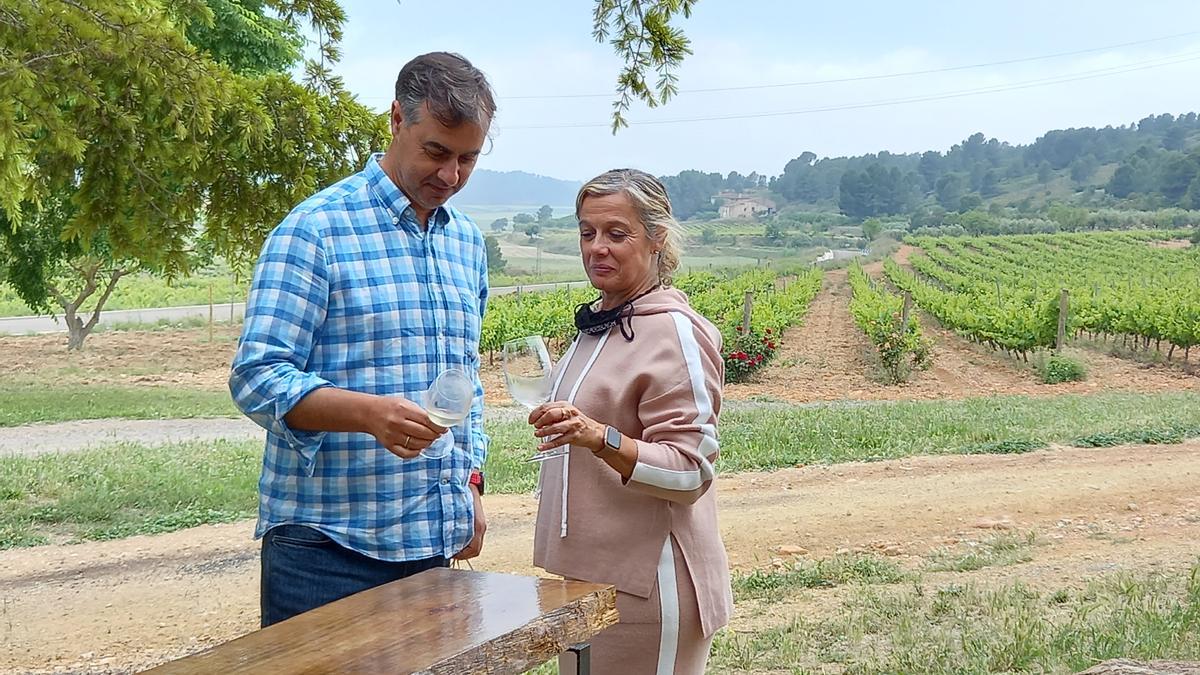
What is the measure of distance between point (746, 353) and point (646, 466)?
52.3ft

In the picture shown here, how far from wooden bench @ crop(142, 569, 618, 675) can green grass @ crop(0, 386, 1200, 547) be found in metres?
4.05

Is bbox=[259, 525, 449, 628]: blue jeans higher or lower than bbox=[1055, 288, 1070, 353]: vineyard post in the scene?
higher

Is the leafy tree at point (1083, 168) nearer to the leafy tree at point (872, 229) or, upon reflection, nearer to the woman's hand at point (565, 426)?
the leafy tree at point (872, 229)

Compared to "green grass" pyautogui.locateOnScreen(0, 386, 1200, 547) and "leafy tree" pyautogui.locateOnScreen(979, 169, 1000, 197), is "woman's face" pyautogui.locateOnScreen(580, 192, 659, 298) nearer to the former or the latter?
"green grass" pyautogui.locateOnScreen(0, 386, 1200, 547)

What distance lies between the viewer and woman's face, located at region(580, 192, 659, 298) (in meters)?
2.04

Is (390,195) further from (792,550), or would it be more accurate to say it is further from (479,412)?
(792,550)

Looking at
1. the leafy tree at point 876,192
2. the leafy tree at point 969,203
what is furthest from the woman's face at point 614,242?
the leafy tree at point 969,203

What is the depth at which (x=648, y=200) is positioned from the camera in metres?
2.06

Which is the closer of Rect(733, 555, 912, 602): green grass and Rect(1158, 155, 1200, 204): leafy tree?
Rect(733, 555, 912, 602): green grass

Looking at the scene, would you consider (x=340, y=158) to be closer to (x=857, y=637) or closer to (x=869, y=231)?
(x=857, y=637)

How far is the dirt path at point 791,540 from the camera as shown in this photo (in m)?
5.37

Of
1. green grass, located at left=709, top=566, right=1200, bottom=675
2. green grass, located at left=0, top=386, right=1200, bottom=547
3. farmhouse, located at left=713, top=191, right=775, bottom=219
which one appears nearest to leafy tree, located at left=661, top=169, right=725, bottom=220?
farmhouse, located at left=713, top=191, right=775, bottom=219

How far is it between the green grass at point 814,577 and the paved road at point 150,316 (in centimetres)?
2234

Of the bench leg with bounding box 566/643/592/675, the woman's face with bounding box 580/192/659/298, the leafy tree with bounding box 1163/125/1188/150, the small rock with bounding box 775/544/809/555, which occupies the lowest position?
the small rock with bounding box 775/544/809/555
